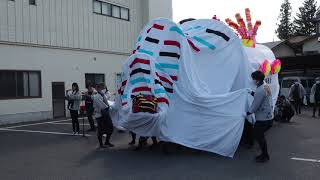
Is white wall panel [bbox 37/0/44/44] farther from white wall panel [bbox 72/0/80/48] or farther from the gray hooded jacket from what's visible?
the gray hooded jacket

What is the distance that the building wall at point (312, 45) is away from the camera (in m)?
40.5

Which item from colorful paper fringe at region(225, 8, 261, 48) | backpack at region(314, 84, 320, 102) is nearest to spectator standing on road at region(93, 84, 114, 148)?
colorful paper fringe at region(225, 8, 261, 48)

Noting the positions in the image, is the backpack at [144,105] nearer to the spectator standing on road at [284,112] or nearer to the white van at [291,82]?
the spectator standing on road at [284,112]

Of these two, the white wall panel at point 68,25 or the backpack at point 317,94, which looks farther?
the white wall panel at point 68,25

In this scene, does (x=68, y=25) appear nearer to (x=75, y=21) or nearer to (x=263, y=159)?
(x=75, y=21)

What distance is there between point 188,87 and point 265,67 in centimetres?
394

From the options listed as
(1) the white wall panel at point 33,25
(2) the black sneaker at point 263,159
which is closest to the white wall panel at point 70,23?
(1) the white wall panel at point 33,25

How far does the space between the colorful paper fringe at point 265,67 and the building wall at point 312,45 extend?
2873 cm

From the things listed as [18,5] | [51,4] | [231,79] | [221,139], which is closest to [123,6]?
[51,4]

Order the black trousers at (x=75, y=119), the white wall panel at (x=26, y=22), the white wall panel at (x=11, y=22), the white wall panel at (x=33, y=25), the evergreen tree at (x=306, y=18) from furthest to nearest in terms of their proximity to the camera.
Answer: the evergreen tree at (x=306, y=18)
the white wall panel at (x=33, y=25)
the white wall panel at (x=26, y=22)
the white wall panel at (x=11, y=22)
the black trousers at (x=75, y=119)

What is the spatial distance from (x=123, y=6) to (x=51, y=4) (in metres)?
6.44

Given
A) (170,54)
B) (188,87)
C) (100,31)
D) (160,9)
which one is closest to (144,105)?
(188,87)

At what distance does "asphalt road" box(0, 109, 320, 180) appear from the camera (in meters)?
7.88

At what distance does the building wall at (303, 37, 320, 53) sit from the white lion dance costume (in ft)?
104
